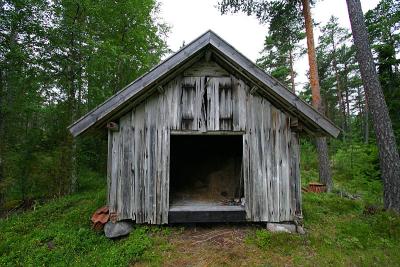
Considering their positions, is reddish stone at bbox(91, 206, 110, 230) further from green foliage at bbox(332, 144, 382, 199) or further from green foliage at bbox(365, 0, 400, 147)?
green foliage at bbox(365, 0, 400, 147)

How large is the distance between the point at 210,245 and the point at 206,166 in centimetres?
476

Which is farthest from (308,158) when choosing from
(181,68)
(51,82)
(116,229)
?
(51,82)

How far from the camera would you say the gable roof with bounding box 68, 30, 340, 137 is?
17.1ft

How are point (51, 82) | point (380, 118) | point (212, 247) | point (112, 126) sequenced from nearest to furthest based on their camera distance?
point (212, 247) < point (112, 126) < point (380, 118) < point (51, 82)

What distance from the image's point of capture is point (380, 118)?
6879 mm

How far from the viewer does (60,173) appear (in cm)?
1044

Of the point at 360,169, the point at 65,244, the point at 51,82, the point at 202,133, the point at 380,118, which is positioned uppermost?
the point at 51,82

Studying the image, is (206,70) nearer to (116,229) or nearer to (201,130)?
(201,130)

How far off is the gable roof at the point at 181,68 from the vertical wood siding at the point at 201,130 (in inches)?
10.3

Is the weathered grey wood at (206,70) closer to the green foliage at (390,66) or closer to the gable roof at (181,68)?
the gable roof at (181,68)

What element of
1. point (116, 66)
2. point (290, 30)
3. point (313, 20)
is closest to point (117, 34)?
point (116, 66)

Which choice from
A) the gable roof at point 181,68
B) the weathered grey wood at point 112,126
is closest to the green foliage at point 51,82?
the weathered grey wood at point 112,126

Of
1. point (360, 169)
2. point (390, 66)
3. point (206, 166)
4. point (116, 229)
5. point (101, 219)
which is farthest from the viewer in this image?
point (390, 66)

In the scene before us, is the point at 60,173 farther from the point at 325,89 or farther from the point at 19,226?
the point at 325,89
